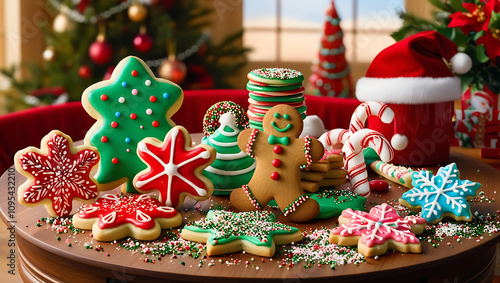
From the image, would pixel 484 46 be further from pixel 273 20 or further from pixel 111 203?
pixel 273 20

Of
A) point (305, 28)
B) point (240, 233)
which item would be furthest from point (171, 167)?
point (305, 28)

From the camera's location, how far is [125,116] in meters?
1.53

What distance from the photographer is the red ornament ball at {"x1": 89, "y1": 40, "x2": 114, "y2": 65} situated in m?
3.53

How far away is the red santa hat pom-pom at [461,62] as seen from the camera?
1875 mm

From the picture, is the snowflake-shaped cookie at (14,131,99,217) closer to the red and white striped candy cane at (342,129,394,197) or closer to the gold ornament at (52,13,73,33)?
the red and white striped candy cane at (342,129,394,197)

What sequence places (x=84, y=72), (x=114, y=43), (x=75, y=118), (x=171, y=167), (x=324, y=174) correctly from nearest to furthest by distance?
1. (x=171, y=167)
2. (x=324, y=174)
3. (x=75, y=118)
4. (x=84, y=72)
5. (x=114, y=43)

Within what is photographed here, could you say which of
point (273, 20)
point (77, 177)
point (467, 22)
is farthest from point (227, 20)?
point (77, 177)

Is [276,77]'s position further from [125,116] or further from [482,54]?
[482,54]

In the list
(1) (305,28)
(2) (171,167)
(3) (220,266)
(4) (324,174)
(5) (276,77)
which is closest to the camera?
(3) (220,266)

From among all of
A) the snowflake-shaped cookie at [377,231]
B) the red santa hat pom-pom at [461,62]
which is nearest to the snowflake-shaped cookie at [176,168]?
the snowflake-shaped cookie at [377,231]

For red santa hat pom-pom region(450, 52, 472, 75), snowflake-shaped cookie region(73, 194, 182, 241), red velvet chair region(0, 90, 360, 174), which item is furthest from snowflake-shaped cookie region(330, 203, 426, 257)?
red velvet chair region(0, 90, 360, 174)

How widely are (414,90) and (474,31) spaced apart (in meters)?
0.57

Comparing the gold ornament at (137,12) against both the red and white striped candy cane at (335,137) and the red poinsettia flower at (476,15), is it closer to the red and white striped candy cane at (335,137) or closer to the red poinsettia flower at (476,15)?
the red poinsettia flower at (476,15)

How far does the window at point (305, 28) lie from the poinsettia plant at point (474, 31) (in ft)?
9.27
